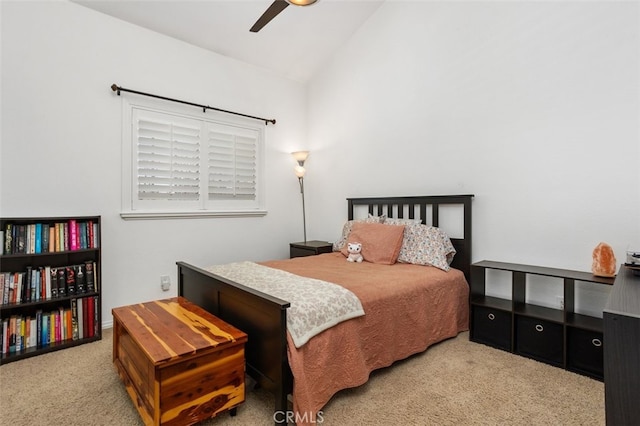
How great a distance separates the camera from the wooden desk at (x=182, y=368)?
4.78ft

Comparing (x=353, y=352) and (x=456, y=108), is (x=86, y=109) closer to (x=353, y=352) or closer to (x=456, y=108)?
(x=353, y=352)

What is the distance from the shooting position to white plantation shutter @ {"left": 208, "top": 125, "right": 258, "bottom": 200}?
12.4ft

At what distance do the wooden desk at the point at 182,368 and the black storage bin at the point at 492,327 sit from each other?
1.89 m

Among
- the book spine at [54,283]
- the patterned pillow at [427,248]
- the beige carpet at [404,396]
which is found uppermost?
the patterned pillow at [427,248]

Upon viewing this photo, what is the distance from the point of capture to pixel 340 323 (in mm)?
1833

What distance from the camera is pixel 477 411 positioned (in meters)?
1.74

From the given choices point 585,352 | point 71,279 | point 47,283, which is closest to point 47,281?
point 47,283

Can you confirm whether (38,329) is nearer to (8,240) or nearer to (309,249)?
(8,240)

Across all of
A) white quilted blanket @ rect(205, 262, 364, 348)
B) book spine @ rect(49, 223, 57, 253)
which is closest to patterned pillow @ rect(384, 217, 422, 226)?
white quilted blanket @ rect(205, 262, 364, 348)

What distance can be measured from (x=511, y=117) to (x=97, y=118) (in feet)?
12.0

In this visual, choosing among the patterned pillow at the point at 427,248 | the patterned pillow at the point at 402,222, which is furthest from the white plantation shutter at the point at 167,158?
the patterned pillow at the point at 427,248

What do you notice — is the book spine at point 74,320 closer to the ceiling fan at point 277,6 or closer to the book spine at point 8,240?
the book spine at point 8,240

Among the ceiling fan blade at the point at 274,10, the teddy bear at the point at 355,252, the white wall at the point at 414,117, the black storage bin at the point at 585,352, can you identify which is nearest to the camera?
the black storage bin at the point at 585,352

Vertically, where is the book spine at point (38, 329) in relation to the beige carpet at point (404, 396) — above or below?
above
